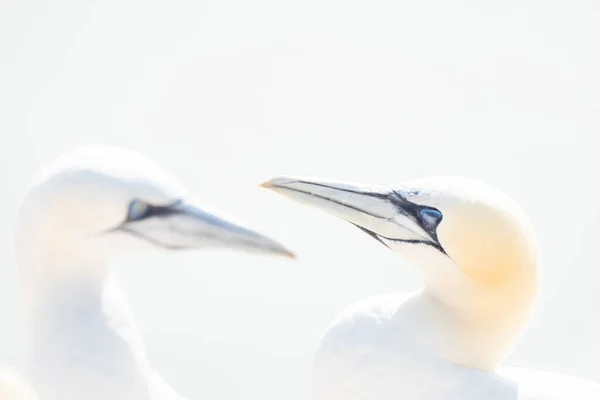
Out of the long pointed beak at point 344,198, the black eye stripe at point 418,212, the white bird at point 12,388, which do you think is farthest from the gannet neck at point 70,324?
the black eye stripe at point 418,212

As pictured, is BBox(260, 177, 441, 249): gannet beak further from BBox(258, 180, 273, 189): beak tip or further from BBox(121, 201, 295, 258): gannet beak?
BBox(121, 201, 295, 258): gannet beak

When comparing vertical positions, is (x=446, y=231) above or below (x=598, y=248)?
above

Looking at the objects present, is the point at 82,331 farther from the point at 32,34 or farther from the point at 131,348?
the point at 32,34

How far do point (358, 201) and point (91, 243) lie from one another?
1.09m

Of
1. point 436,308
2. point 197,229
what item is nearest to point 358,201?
point 436,308

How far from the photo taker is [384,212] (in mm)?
4602

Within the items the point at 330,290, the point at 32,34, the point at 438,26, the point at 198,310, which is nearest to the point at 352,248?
the point at 330,290

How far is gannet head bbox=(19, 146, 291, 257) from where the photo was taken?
4.24 meters

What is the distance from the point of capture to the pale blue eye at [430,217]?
4.47 metres

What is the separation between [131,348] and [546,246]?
16.0 feet

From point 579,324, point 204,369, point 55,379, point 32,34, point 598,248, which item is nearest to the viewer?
point 55,379

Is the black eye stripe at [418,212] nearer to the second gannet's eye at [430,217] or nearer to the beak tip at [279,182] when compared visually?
the second gannet's eye at [430,217]

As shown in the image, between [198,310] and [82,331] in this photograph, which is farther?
[198,310]

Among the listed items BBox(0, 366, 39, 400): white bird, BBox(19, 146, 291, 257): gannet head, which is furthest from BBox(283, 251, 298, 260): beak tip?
BBox(0, 366, 39, 400): white bird
